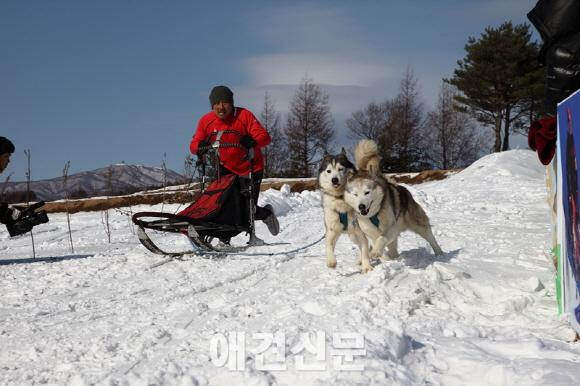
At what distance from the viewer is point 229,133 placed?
6.21 meters

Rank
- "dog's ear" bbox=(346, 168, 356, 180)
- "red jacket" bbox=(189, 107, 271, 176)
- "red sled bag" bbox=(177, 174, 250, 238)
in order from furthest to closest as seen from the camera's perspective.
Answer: "red jacket" bbox=(189, 107, 271, 176) → "red sled bag" bbox=(177, 174, 250, 238) → "dog's ear" bbox=(346, 168, 356, 180)

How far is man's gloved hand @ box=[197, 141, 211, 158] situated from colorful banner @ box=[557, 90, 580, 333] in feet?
12.4

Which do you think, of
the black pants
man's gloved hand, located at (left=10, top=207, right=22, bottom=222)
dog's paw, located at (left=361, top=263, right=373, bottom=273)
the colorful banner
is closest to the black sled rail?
the black pants

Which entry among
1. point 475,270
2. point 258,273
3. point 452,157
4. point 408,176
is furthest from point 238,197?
point 452,157

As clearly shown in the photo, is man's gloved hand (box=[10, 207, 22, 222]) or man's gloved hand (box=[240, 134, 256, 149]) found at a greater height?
man's gloved hand (box=[240, 134, 256, 149])

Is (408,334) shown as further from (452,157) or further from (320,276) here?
(452,157)

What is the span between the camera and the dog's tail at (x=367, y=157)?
5285mm

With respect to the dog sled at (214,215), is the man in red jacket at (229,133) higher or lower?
higher

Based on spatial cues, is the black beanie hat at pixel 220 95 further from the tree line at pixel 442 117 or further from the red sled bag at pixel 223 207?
the tree line at pixel 442 117

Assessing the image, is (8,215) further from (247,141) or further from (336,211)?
(336,211)

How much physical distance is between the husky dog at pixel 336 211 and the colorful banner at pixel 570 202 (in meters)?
1.94

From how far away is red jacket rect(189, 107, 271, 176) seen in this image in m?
6.28

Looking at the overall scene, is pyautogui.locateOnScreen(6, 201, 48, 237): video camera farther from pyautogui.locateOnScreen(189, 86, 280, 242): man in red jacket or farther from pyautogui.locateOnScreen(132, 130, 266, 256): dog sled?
pyautogui.locateOnScreen(189, 86, 280, 242): man in red jacket

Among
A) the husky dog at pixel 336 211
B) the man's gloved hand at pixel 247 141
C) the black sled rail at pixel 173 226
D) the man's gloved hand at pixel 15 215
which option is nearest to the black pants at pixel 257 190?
the man's gloved hand at pixel 247 141
